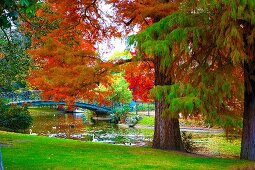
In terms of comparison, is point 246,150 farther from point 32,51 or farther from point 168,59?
point 32,51

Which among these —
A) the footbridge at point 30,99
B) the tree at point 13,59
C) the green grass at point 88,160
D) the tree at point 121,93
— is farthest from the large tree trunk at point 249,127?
the tree at point 121,93

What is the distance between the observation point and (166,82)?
14672 millimetres

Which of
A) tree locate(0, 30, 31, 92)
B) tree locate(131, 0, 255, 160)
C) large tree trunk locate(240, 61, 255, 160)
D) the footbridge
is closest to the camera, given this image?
tree locate(131, 0, 255, 160)

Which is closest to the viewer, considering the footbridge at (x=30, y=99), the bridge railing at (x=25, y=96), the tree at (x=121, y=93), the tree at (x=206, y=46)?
the tree at (x=206, y=46)

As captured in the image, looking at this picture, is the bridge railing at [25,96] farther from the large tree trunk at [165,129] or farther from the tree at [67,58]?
the large tree trunk at [165,129]

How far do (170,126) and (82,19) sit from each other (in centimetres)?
510

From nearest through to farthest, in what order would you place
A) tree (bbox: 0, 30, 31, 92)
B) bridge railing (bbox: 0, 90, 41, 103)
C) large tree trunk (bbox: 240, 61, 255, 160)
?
tree (bbox: 0, 30, 31, 92)
large tree trunk (bbox: 240, 61, 255, 160)
bridge railing (bbox: 0, 90, 41, 103)

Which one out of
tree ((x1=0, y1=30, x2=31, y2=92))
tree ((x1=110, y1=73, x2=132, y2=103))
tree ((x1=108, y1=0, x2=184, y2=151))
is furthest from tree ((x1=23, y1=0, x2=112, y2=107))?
tree ((x1=110, y1=73, x2=132, y2=103))

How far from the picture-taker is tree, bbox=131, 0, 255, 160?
977 cm

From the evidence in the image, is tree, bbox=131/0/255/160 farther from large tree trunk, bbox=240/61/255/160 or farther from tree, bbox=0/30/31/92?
tree, bbox=0/30/31/92

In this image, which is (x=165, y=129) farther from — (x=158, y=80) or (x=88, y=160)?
(x=88, y=160)

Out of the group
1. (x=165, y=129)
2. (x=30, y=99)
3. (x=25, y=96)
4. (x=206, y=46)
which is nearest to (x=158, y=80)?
(x=165, y=129)

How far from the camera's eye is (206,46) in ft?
35.8

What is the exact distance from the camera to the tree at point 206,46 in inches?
384
